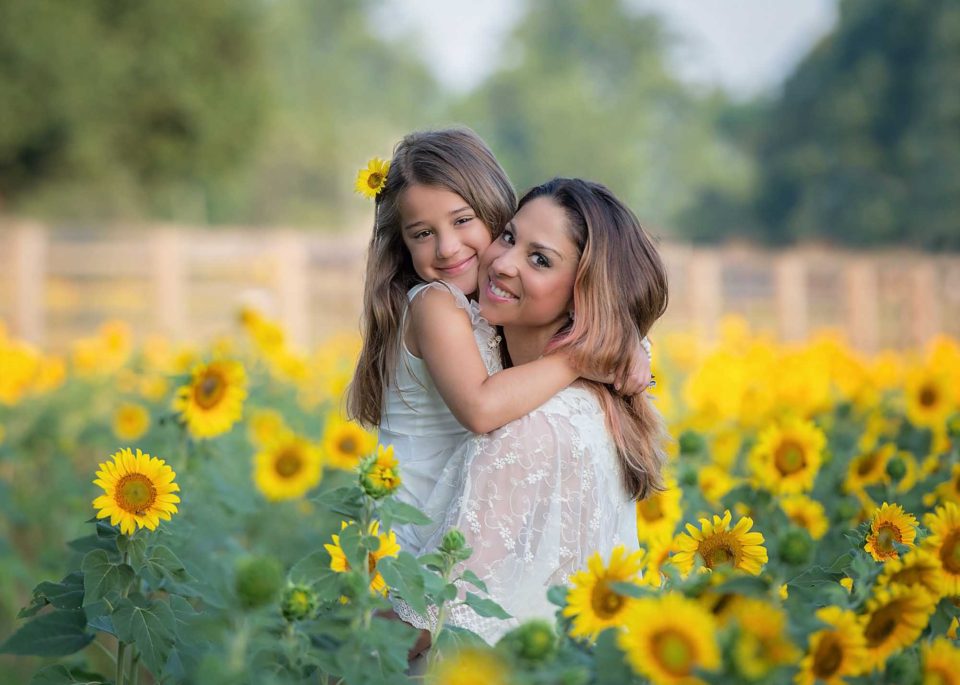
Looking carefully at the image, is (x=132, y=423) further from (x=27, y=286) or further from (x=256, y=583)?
(x=27, y=286)

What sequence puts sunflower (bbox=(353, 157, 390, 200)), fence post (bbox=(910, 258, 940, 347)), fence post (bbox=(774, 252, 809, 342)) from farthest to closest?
fence post (bbox=(910, 258, 940, 347)) < fence post (bbox=(774, 252, 809, 342)) < sunflower (bbox=(353, 157, 390, 200))

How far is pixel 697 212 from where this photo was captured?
131 feet

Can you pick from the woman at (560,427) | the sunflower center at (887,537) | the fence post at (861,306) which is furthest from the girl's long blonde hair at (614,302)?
the fence post at (861,306)

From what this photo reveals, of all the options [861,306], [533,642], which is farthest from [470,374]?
[861,306]

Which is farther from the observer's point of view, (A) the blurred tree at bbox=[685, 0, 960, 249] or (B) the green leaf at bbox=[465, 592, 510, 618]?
(A) the blurred tree at bbox=[685, 0, 960, 249]

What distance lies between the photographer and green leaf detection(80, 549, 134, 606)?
1792mm

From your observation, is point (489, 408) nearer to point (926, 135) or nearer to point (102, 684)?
point (102, 684)

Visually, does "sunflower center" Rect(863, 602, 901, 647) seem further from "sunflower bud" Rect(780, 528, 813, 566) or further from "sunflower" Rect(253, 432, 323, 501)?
"sunflower" Rect(253, 432, 323, 501)

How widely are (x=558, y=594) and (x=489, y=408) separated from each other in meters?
0.66

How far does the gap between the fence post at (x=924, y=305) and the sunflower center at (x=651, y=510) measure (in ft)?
38.0

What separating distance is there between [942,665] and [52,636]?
1.35m

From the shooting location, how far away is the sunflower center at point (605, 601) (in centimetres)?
136

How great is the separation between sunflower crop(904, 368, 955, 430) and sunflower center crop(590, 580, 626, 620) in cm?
281

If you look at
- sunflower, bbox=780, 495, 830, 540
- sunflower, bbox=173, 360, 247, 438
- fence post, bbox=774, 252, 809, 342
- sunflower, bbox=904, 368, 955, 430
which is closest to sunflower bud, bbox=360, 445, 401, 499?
sunflower, bbox=173, 360, 247, 438
